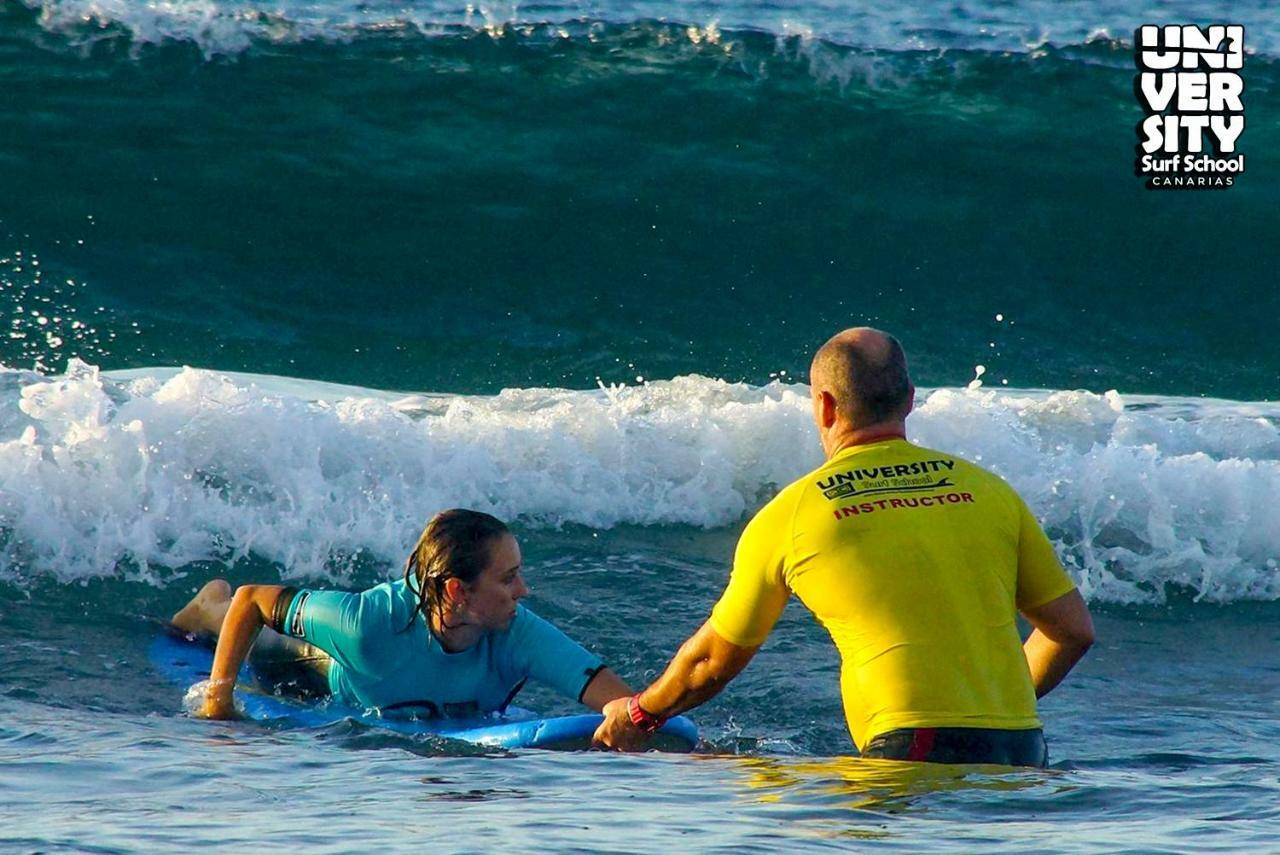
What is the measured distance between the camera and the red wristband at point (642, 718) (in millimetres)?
4750

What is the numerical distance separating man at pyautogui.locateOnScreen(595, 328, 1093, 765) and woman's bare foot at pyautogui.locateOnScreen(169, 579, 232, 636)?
10.0ft

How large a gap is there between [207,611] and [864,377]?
3593 millimetres

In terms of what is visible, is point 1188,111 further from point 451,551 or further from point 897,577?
point 897,577

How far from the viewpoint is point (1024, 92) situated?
48.7 ft

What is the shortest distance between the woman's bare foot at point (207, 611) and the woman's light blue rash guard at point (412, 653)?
132 cm

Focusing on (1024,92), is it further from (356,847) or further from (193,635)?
(356,847)

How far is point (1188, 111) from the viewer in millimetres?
13602

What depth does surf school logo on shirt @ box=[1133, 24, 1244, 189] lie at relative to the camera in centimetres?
1352

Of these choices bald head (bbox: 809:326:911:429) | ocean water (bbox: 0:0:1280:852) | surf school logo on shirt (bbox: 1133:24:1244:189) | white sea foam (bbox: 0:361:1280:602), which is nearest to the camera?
bald head (bbox: 809:326:911:429)

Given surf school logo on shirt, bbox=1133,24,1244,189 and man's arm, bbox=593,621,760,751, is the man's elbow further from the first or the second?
surf school logo on shirt, bbox=1133,24,1244,189

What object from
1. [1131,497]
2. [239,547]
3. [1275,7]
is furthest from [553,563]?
[1275,7]

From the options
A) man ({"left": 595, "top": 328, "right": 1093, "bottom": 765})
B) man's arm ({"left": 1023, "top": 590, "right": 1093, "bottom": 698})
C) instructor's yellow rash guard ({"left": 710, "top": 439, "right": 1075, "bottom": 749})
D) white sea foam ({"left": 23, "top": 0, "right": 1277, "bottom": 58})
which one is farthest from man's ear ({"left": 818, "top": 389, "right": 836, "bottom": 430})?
white sea foam ({"left": 23, "top": 0, "right": 1277, "bottom": 58})

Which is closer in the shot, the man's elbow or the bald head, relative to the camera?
the bald head

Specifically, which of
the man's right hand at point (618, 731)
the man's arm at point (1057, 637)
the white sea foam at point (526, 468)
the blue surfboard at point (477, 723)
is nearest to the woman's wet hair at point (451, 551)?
the blue surfboard at point (477, 723)
